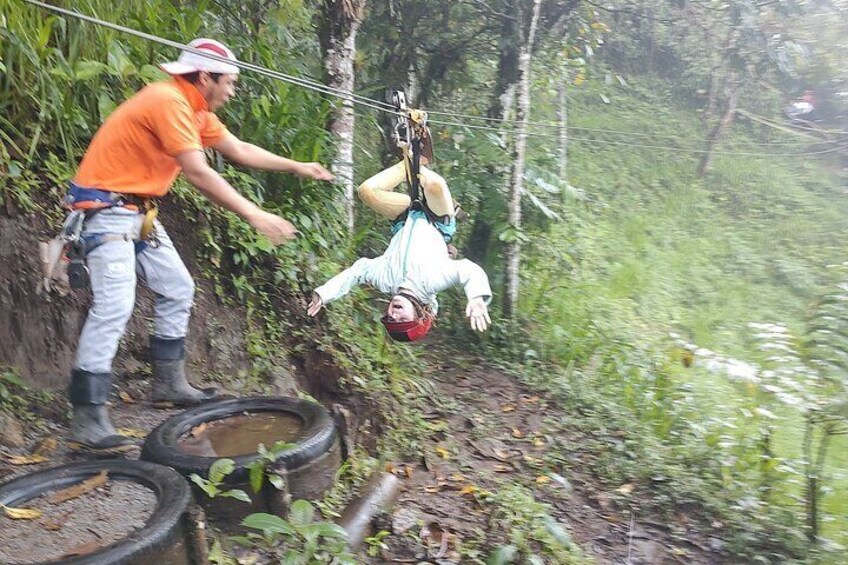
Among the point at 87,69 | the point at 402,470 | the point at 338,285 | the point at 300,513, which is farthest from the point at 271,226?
the point at 402,470

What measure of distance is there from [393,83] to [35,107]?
4.56 meters

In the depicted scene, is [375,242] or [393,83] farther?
[393,83]

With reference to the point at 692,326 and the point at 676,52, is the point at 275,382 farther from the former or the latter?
the point at 676,52

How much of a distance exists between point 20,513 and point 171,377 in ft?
4.75

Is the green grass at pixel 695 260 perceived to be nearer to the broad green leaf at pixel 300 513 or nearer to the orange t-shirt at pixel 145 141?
the broad green leaf at pixel 300 513

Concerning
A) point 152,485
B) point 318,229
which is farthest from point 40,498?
point 318,229

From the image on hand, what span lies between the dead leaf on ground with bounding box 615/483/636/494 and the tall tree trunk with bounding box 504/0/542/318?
284 cm

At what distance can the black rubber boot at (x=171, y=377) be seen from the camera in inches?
163

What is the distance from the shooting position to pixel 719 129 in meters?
15.9

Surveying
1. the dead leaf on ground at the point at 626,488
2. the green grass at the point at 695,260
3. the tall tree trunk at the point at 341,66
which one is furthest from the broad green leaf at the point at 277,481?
the green grass at the point at 695,260

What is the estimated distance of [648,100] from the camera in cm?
1808

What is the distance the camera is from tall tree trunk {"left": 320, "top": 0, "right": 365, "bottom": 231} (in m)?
6.15

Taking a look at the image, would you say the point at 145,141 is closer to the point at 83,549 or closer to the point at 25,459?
the point at 25,459

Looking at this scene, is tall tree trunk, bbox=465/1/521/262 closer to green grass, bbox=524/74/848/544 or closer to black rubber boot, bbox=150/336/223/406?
green grass, bbox=524/74/848/544
